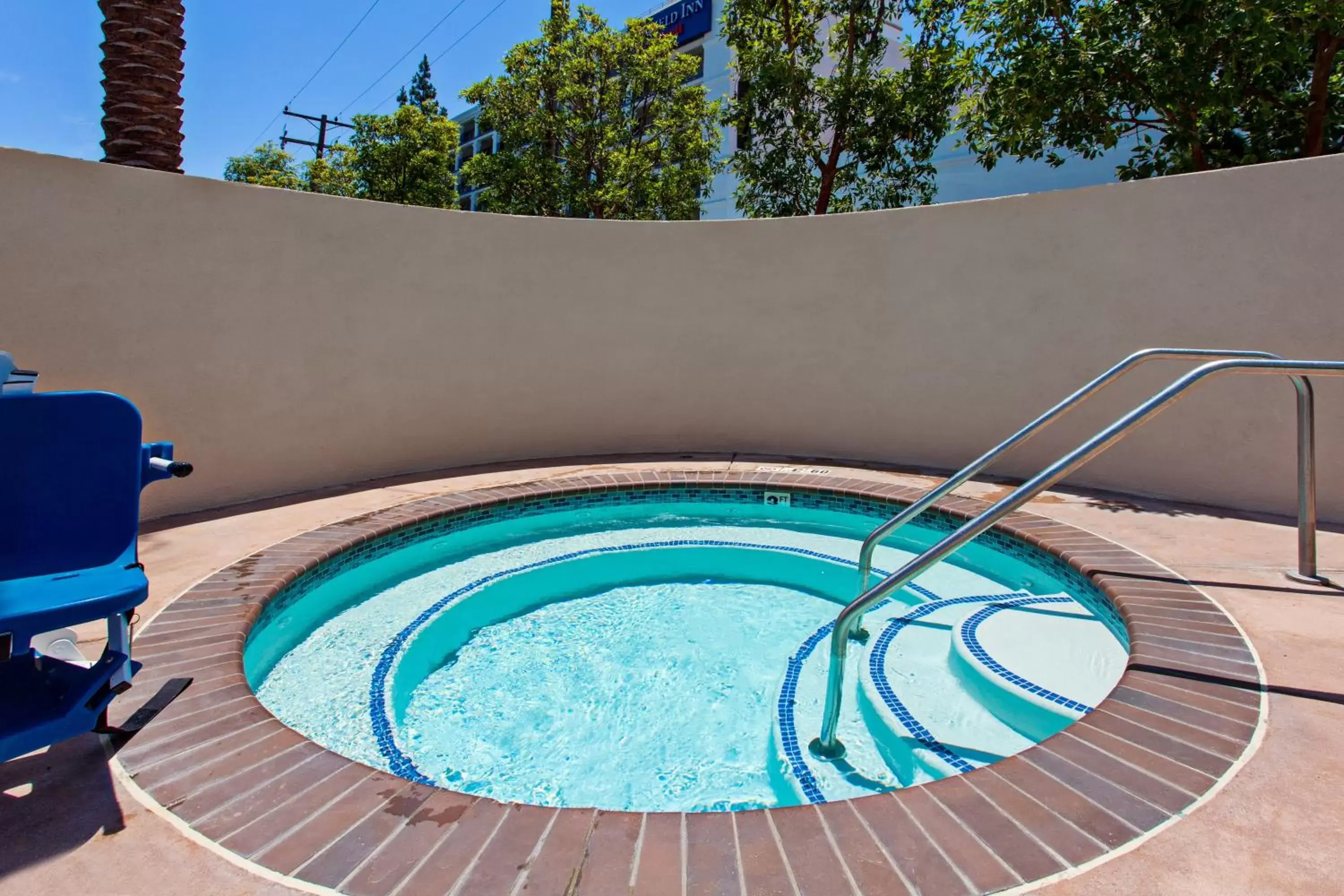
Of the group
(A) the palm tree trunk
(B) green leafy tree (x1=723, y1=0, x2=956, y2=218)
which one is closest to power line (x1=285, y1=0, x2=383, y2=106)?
(B) green leafy tree (x1=723, y1=0, x2=956, y2=218)

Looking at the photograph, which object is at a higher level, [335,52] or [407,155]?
[335,52]

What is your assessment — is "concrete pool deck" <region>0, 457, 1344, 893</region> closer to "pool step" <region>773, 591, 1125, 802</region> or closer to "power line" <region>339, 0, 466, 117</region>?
"pool step" <region>773, 591, 1125, 802</region>

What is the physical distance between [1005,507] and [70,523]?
3.12m

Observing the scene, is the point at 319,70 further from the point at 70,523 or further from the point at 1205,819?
the point at 1205,819

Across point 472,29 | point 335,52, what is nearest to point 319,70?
point 335,52

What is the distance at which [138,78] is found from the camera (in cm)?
563

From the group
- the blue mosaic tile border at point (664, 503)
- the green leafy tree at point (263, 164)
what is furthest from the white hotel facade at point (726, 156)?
the green leafy tree at point (263, 164)

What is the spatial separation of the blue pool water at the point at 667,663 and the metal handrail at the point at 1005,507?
1.14 ft

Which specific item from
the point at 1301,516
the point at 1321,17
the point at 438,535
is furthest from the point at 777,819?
the point at 1321,17

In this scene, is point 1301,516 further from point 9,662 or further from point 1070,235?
point 9,662

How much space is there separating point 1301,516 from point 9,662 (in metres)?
5.58

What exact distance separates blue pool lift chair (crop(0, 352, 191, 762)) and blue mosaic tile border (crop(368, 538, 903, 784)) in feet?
3.08

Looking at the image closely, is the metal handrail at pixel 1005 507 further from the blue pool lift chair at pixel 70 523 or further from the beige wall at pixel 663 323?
the beige wall at pixel 663 323

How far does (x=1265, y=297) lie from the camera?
5.10 meters
